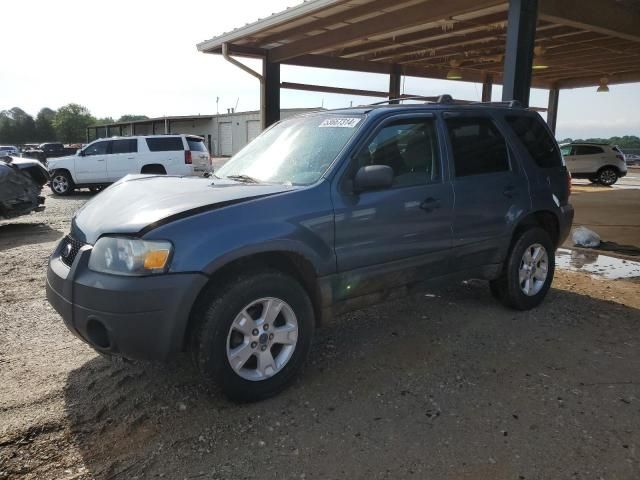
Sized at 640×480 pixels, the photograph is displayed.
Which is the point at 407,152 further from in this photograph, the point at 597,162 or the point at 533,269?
the point at 597,162

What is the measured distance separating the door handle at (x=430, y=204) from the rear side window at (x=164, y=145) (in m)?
13.5

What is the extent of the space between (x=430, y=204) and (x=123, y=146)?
14.3m

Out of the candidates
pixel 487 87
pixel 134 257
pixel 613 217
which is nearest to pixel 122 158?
pixel 487 87

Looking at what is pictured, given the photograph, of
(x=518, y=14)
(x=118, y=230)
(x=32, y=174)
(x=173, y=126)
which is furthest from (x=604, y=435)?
(x=173, y=126)

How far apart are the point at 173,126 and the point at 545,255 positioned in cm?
5298

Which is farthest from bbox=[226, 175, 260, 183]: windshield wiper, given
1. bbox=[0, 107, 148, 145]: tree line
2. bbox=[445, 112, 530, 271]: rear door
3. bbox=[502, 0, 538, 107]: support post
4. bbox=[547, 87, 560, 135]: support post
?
bbox=[0, 107, 148, 145]: tree line

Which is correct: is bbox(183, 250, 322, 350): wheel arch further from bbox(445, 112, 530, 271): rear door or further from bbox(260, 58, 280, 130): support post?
bbox(260, 58, 280, 130): support post

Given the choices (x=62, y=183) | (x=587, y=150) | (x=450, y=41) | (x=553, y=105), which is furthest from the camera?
(x=587, y=150)

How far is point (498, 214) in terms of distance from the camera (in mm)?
4543

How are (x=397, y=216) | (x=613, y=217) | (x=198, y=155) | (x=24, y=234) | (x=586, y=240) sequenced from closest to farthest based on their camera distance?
1. (x=397, y=216)
2. (x=586, y=240)
3. (x=24, y=234)
4. (x=613, y=217)
5. (x=198, y=155)

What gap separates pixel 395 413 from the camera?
3.11 metres

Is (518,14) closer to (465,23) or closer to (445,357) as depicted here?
(465,23)

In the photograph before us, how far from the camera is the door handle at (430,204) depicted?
393cm

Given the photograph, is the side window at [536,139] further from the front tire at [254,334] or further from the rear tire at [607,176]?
the rear tire at [607,176]
